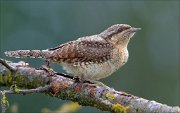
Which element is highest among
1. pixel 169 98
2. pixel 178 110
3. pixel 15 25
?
pixel 15 25

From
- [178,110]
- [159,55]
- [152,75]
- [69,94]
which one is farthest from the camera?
[159,55]

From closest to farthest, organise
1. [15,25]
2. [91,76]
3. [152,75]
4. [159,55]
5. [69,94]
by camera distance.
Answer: [69,94]
[91,76]
[15,25]
[152,75]
[159,55]

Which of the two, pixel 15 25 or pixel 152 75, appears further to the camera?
pixel 152 75

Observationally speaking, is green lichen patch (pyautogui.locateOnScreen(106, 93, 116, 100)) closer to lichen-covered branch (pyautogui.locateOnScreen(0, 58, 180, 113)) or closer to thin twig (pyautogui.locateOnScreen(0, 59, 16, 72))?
lichen-covered branch (pyautogui.locateOnScreen(0, 58, 180, 113))

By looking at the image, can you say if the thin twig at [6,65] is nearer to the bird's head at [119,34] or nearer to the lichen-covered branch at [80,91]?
the lichen-covered branch at [80,91]

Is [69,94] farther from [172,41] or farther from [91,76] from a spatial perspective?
[172,41]

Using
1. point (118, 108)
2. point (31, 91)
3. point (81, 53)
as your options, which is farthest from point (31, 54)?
point (118, 108)

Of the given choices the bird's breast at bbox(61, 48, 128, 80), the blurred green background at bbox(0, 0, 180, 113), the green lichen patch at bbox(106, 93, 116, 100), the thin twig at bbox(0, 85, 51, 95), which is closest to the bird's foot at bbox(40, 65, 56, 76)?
the thin twig at bbox(0, 85, 51, 95)

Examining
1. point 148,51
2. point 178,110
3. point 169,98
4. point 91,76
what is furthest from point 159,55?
point 178,110
